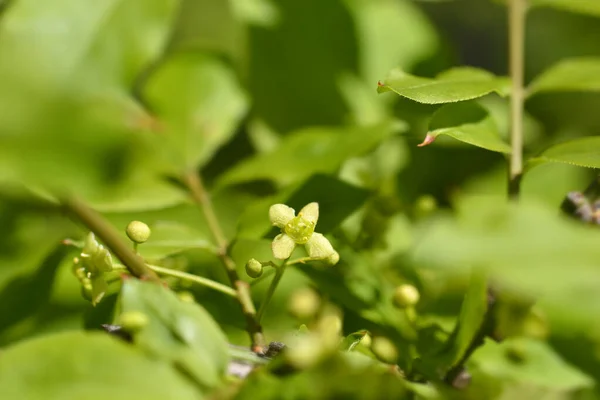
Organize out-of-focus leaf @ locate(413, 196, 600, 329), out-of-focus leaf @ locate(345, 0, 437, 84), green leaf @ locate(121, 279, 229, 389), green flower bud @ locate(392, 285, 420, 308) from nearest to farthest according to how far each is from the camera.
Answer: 1. out-of-focus leaf @ locate(413, 196, 600, 329)
2. green leaf @ locate(121, 279, 229, 389)
3. green flower bud @ locate(392, 285, 420, 308)
4. out-of-focus leaf @ locate(345, 0, 437, 84)

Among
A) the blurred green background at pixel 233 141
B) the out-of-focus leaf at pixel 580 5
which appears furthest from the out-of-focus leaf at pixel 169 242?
the out-of-focus leaf at pixel 580 5

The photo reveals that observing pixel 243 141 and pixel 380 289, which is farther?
pixel 243 141

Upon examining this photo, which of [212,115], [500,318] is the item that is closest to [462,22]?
[212,115]

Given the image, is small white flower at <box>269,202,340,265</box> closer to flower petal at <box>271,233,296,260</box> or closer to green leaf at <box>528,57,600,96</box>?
flower petal at <box>271,233,296,260</box>

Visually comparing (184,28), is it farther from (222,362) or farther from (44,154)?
(222,362)

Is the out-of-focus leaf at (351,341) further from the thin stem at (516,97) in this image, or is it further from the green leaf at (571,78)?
the green leaf at (571,78)

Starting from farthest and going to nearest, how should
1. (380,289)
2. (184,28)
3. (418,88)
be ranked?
(184,28), (380,289), (418,88)

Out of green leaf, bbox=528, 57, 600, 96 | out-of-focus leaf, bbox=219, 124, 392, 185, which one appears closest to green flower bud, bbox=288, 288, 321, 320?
out-of-focus leaf, bbox=219, 124, 392, 185
